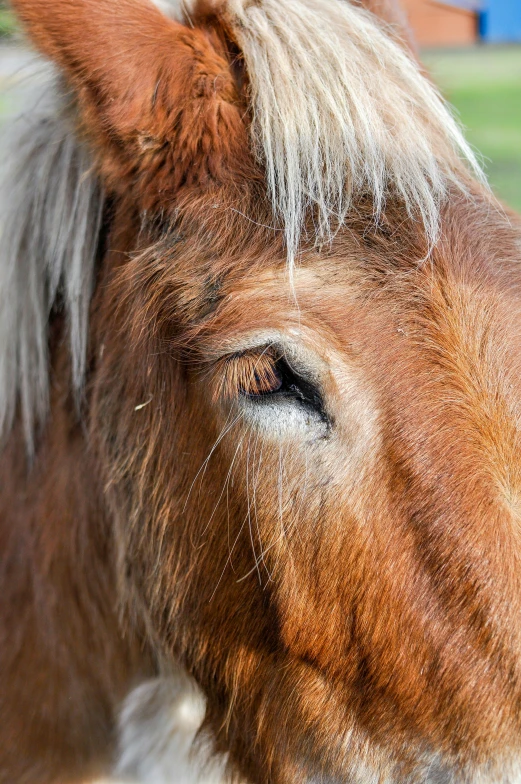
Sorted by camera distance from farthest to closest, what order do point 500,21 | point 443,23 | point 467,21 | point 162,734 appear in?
1. point 500,21
2. point 467,21
3. point 443,23
4. point 162,734

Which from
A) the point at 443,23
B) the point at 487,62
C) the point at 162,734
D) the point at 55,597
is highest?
the point at 443,23

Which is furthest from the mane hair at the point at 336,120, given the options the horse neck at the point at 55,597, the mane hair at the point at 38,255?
the horse neck at the point at 55,597

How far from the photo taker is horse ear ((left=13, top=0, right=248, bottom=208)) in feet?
4.15

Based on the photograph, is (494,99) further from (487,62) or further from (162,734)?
(162,734)

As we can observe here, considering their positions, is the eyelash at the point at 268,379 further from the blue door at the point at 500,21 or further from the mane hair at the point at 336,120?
the blue door at the point at 500,21

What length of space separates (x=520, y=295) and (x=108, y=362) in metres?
0.84

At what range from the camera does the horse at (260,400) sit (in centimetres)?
118

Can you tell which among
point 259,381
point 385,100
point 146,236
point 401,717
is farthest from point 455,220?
point 401,717

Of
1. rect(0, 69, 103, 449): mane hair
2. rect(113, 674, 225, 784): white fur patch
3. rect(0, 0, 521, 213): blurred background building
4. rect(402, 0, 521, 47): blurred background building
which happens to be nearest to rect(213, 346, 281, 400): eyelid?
rect(0, 69, 103, 449): mane hair

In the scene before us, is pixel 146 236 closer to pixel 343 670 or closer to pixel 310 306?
pixel 310 306

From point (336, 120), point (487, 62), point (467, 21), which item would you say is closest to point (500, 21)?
point (467, 21)

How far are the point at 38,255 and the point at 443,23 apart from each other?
5.10 meters

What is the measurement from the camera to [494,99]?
20.2ft

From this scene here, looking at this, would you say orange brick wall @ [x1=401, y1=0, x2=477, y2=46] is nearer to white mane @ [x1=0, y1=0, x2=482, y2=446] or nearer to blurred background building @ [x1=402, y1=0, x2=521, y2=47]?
blurred background building @ [x1=402, y1=0, x2=521, y2=47]
